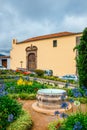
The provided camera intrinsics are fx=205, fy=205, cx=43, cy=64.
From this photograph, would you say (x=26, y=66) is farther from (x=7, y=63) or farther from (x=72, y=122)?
(x=72, y=122)

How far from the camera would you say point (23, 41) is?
38.4m

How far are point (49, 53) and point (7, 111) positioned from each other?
27.8m

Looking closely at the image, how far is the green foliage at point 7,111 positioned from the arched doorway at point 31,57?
29154 mm

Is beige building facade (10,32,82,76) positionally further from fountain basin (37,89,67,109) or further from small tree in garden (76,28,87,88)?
fountain basin (37,89,67,109)

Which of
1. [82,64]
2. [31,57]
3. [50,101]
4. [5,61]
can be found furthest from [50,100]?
[5,61]

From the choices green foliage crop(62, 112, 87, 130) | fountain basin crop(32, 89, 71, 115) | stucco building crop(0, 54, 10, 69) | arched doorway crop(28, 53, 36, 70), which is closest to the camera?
green foliage crop(62, 112, 87, 130)

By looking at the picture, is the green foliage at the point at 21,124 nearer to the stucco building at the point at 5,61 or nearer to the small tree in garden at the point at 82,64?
the small tree in garden at the point at 82,64

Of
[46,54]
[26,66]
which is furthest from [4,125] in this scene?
[26,66]

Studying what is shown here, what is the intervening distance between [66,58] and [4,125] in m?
25.6

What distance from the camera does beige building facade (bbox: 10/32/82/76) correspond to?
1186 inches

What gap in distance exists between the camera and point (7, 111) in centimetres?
583

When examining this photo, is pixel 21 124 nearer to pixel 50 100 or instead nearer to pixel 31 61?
pixel 50 100

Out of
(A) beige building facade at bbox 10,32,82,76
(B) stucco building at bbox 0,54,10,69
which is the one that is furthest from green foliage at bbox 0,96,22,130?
(B) stucco building at bbox 0,54,10,69

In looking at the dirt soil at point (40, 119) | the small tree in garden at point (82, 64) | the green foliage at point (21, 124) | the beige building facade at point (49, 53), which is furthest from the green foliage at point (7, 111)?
the beige building facade at point (49, 53)
